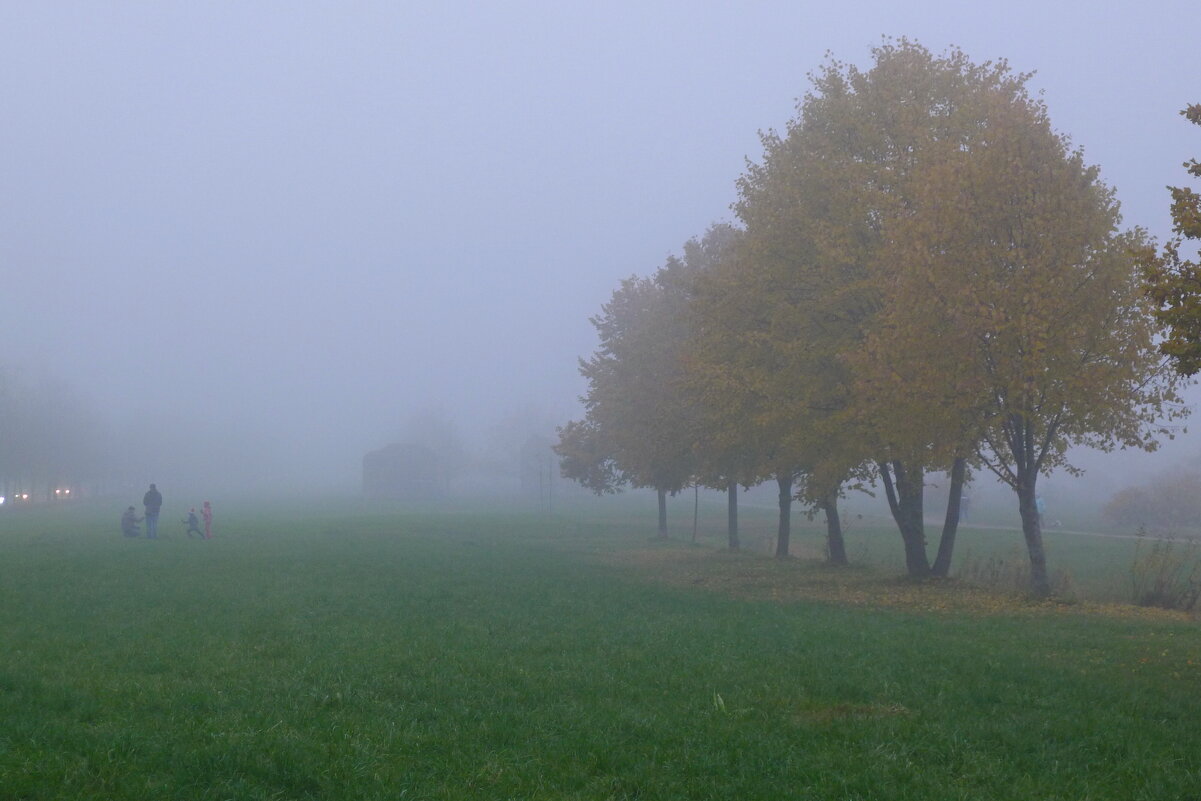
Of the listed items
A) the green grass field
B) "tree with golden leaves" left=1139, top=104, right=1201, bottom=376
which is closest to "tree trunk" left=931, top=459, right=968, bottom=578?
the green grass field

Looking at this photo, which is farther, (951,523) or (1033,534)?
(951,523)

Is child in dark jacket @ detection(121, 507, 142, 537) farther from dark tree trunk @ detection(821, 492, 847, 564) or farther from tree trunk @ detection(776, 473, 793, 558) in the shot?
dark tree trunk @ detection(821, 492, 847, 564)

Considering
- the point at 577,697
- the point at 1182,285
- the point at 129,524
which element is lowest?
the point at 577,697

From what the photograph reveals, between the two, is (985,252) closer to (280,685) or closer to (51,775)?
(280,685)

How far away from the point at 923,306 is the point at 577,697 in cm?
→ 1320

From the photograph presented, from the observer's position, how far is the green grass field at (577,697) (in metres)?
8.10

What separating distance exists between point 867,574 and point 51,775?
920 inches

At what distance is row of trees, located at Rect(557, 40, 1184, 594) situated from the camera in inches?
814

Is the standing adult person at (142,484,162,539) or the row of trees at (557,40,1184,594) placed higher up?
the row of trees at (557,40,1184,594)

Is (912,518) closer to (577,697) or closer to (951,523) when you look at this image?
(951,523)

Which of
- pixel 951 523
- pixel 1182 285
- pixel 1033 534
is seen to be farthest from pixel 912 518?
pixel 1182 285

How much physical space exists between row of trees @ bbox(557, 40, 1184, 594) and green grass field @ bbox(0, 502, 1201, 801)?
4.15 metres

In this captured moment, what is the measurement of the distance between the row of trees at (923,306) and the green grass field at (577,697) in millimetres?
4148

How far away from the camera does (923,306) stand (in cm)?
2133
